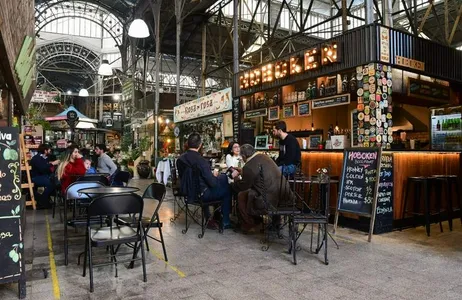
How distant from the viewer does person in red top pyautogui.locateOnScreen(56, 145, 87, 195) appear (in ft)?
18.4

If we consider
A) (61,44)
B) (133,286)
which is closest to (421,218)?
(133,286)

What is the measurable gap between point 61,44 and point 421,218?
2744 centimetres

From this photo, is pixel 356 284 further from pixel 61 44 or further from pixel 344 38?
pixel 61 44

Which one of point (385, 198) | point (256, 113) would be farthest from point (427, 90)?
point (256, 113)

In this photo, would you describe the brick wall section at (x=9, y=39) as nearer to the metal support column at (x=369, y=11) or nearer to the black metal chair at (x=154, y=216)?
the black metal chair at (x=154, y=216)

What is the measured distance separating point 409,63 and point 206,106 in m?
6.42

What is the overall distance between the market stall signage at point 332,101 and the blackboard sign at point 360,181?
150cm

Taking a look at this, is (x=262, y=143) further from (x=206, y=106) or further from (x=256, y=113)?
(x=206, y=106)

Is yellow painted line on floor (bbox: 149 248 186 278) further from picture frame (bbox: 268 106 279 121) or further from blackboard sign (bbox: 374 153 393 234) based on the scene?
picture frame (bbox: 268 106 279 121)

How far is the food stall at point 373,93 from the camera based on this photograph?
5645mm

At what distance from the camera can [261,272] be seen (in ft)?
11.5

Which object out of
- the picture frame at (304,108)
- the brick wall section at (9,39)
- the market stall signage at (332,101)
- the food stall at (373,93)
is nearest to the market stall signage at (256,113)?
the food stall at (373,93)

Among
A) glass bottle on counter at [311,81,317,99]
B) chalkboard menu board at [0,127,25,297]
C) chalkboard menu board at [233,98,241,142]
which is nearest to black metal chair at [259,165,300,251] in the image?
chalkboard menu board at [0,127,25,297]

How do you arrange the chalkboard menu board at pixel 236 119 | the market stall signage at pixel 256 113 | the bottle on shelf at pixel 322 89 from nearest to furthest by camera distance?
the bottle on shelf at pixel 322 89
the market stall signage at pixel 256 113
the chalkboard menu board at pixel 236 119
